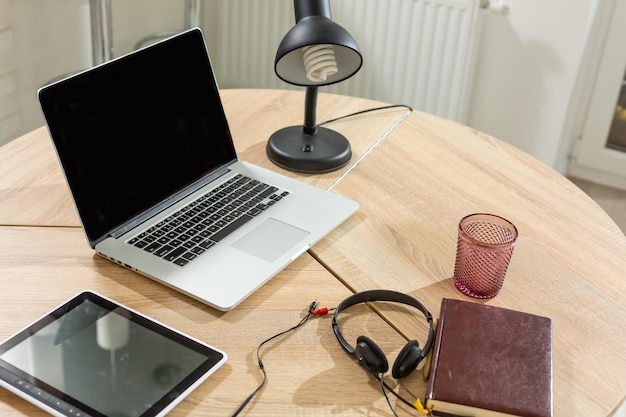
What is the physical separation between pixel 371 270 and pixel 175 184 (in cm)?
36

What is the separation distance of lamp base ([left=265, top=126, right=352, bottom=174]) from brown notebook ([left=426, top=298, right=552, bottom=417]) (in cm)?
45

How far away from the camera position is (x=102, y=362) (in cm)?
91

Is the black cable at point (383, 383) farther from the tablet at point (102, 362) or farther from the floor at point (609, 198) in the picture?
the floor at point (609, 198)

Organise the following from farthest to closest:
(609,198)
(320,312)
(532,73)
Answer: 1. (609,198)
2. (532,73)
3. (320,312)

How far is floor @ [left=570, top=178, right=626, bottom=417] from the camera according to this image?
267cm

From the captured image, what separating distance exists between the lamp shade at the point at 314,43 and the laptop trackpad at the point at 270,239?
0.92ft

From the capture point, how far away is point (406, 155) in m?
1.47

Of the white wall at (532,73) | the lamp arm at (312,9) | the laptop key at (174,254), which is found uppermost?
the lamp arm at (312,9)

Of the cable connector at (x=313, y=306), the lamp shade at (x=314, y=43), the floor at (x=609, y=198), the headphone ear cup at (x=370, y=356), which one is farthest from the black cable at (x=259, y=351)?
the floor at (x=609, y=198)

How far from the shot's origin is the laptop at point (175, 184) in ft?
3.52

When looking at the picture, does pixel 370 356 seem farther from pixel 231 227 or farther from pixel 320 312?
pixel 231 227

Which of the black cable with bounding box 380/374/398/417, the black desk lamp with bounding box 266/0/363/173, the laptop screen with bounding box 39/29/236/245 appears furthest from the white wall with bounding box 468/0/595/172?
the black cable with bounding box 380/374/398/417

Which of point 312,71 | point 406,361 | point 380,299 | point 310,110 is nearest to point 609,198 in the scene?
point 310,110

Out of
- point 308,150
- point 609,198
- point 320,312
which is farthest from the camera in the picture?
point 609,198
